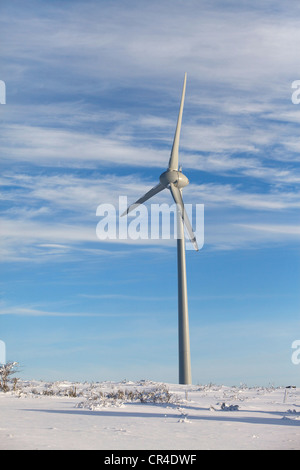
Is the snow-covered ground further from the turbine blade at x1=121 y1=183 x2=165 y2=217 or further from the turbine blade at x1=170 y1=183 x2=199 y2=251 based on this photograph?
the turbine blade at x1=121 y1=183 x2=165 y2=217

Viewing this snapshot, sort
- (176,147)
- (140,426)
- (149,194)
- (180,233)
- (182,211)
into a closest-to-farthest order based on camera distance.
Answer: (140,426) → (180,233) → (182,211) → (176,147) → (149,194)

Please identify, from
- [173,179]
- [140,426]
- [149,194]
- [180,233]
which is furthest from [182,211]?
[140,426]

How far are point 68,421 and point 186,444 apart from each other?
4.93 meters

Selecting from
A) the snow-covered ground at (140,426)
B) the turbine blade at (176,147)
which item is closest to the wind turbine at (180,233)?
the turbine blade at (176,147)

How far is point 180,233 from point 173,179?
7.14m

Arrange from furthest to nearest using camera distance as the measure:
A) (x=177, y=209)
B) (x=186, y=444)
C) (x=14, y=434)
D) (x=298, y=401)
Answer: (x=177, y=209), (x=298, y=401), (x=14, y=434), (x=186, y=444)

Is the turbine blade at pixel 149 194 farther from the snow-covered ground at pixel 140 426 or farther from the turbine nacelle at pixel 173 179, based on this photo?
the snow-covered ground at pixel 140 426

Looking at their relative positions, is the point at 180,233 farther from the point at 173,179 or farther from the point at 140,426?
the point at 140,426

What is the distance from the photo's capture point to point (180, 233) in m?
54.8

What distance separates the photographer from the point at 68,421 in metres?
15.0

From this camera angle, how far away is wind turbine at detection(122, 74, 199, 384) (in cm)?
5166

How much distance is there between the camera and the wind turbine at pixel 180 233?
169 ft
